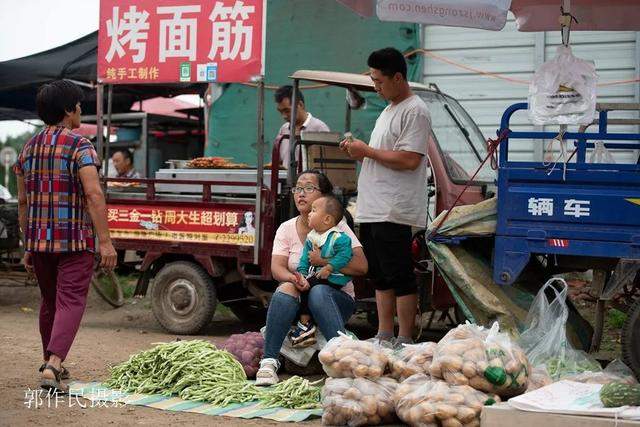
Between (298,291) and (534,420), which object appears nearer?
(534,420)

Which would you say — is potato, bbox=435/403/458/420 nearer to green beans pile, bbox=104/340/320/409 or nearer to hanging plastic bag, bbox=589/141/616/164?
green beans pile, bbox=104/340/320/409

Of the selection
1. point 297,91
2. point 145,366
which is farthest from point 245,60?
point 145,366

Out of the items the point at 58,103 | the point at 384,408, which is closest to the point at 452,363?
the point at 384,408

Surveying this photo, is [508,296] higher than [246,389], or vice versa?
→ [508,296]

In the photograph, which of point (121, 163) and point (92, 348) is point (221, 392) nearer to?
point (92, 348)

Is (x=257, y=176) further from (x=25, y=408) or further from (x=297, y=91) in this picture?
(x=25, y=408)

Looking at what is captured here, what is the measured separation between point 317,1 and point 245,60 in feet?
14.5

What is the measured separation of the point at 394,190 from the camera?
6.04 metres

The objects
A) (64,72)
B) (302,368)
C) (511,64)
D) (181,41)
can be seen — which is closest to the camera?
(302,368)

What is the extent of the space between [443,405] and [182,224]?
406 cm

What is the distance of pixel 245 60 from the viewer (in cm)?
744

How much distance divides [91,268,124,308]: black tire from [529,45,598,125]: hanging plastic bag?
5.42 meters

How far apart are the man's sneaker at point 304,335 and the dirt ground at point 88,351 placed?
3.26 feet

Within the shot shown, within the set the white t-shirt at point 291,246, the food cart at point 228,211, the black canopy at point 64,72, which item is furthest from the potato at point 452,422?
the black canopy at point 64,72
